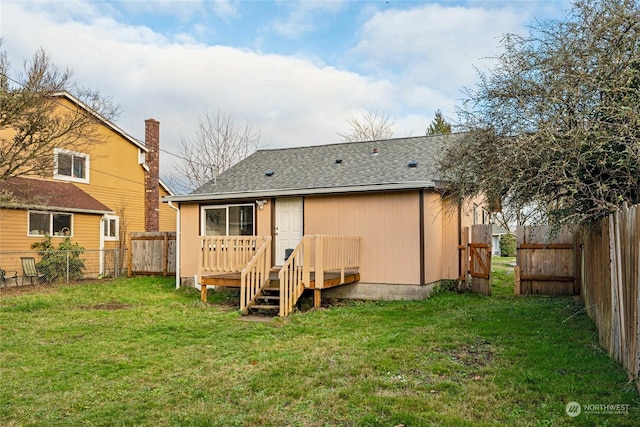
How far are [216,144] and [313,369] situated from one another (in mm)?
22121

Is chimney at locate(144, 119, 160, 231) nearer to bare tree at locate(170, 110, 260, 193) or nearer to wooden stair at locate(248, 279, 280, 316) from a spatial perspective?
bare tree at locate(170, 110, 260, 193)

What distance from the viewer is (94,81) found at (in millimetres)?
15109

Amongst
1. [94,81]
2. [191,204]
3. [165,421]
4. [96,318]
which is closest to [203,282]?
[96,318]

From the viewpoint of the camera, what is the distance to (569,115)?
546 centimetres

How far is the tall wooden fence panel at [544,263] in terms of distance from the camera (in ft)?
33.6

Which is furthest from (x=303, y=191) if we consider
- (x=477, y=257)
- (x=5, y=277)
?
(x=5, y=277)

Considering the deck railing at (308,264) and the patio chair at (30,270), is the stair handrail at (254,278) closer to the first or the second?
the deck railing at (308,264)

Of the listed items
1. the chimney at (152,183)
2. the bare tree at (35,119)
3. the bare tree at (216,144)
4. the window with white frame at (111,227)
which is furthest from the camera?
the bare tree at (216,144)

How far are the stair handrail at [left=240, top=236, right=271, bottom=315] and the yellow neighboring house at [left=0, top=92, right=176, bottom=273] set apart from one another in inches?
308

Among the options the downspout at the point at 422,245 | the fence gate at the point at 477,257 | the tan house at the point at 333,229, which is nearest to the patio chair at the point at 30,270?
the tan house at the point at 333,229

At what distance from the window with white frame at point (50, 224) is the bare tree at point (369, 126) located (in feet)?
62.5

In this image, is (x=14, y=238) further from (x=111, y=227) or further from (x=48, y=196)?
(x=111, y=227)

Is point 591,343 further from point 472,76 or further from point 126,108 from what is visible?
point 126,108

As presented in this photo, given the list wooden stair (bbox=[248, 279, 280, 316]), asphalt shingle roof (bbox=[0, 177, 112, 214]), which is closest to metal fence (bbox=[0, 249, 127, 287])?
asphalt shingle roof (bbox=[0, 177, 112, 214])
